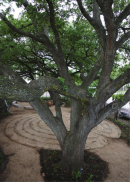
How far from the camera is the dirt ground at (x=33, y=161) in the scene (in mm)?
4445

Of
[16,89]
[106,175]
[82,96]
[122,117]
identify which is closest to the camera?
[16,89]

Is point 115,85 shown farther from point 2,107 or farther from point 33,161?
point 2,107

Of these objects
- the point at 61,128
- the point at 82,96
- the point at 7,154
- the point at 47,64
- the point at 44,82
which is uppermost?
the point at 47,64

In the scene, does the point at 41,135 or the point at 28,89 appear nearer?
the point at 28,89

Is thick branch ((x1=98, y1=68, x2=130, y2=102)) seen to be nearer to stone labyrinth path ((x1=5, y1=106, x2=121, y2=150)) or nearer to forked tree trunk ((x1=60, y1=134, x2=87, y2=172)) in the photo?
forked tree trunk ((x1=60, y1=134, x2=87, y2=172))

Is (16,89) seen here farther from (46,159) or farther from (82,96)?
(46,159)

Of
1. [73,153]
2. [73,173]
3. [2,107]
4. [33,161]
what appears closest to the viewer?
[73,173]

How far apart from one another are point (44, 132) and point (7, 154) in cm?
305

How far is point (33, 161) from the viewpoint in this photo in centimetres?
529

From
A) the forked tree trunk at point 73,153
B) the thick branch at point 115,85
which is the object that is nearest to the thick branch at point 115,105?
the thick branch at point 115,85

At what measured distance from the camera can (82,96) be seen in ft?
12.5

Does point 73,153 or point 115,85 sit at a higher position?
point 115,85

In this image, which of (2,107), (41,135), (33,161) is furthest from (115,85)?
(2,107)

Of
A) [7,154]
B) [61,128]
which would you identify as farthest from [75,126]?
[7,154]
